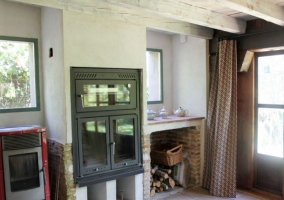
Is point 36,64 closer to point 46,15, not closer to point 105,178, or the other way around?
point 46,15

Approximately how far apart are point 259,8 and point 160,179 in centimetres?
274

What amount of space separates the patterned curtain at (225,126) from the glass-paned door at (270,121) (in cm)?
38

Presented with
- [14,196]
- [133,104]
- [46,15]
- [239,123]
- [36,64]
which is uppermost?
[46,15]

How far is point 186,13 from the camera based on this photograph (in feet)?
9.98

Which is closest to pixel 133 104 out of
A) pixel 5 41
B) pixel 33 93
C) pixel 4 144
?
pixel 33 93

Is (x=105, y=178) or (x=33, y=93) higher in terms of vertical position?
(x=33, y=93)

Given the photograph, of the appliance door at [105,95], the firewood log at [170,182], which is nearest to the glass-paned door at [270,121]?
the firewood log at [170,182]

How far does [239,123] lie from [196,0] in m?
2.07

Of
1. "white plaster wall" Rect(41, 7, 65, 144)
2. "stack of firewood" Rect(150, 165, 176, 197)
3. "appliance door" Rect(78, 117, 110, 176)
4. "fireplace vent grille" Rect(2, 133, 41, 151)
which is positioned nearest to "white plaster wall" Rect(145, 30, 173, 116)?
"stack of firewood" Rect(150, 165, 176, 197)

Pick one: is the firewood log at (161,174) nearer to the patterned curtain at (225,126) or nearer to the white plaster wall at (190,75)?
the patterned curtain at (225,126)

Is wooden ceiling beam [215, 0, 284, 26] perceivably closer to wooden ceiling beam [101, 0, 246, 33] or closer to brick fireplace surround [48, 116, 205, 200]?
wooden ceiling beam [101, 0, 246, 33]

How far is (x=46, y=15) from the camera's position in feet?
10.9

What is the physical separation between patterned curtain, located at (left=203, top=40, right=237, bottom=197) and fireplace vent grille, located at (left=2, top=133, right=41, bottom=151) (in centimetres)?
251

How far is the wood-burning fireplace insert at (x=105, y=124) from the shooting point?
306 cm
